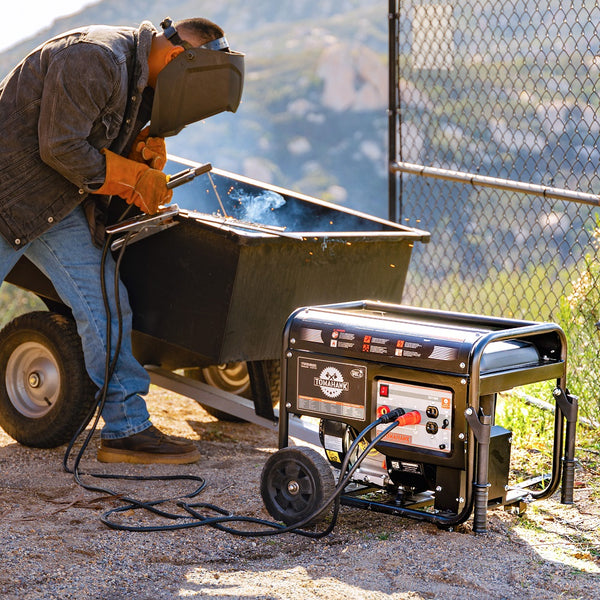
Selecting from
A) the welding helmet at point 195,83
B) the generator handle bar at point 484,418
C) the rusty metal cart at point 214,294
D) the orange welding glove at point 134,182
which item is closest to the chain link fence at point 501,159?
the rusty metal cart at point 214,294

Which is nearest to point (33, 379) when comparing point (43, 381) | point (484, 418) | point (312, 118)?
point (43, 381)

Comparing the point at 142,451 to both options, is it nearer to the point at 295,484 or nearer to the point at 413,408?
the point at 295,484

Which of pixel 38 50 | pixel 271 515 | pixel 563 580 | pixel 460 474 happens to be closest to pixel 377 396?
pixel 460 474

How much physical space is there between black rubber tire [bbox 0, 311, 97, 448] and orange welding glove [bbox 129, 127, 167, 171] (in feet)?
2.86

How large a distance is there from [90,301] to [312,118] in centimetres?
3614

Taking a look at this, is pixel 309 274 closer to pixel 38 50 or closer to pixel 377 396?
pixel 377 396

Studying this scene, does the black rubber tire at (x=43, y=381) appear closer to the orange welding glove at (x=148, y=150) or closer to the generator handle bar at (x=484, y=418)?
the orange welding glove at (x=148, y=150)

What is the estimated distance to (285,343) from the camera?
3.65 meters

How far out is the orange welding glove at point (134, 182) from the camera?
13.4 feet

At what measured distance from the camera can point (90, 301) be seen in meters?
4.36

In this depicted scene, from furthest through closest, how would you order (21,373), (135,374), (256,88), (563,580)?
(256,88) → (21,373) → (135,374) → (563,580)

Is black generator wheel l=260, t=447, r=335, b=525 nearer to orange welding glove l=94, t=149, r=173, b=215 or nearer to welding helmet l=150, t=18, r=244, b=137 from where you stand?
orange welding glove l=94, t=149, r=173, b=215

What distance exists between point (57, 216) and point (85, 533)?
1.38 m

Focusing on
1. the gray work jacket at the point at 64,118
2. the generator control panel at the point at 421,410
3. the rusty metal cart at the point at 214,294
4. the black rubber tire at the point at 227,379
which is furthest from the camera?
Answer: the black rubber tire at the point at 227,379
